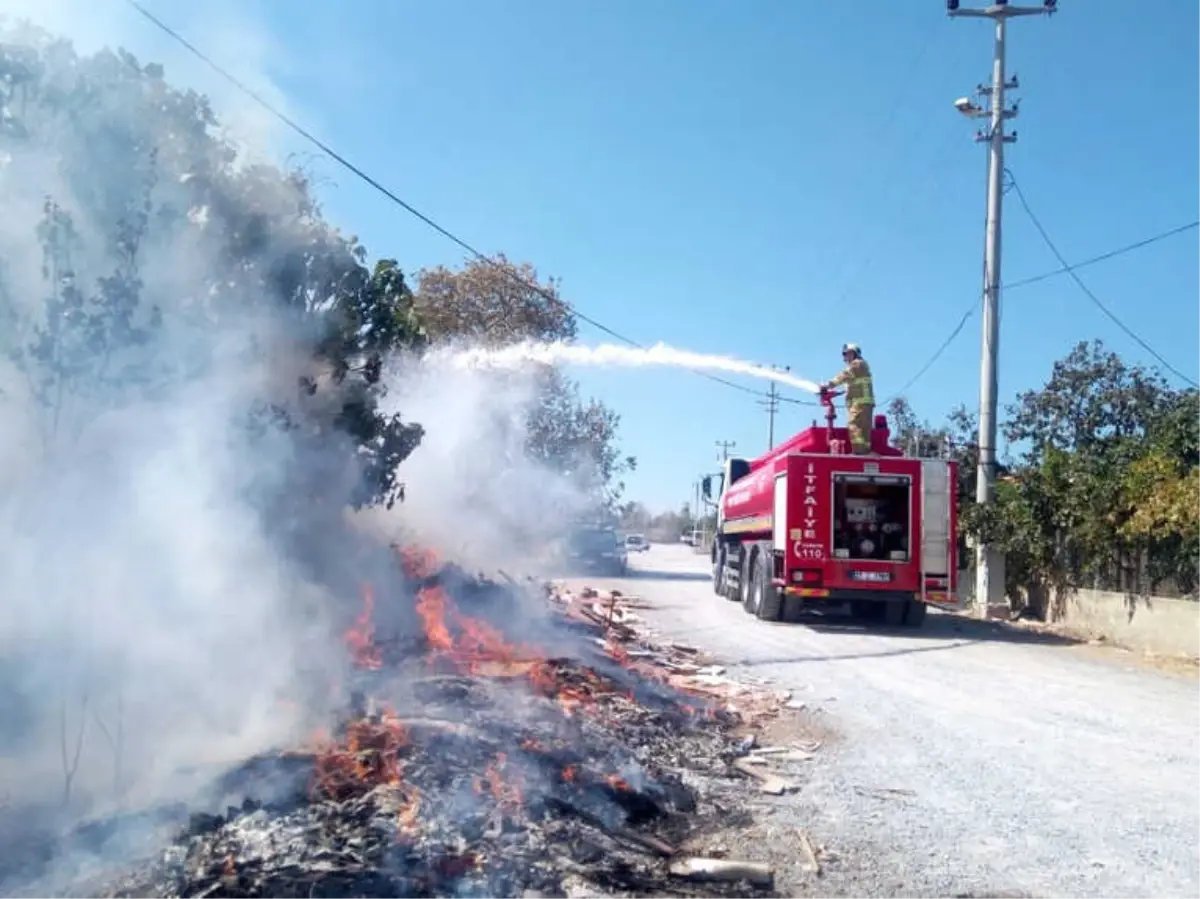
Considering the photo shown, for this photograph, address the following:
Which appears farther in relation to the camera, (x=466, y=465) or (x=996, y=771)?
(x=466, y=465)

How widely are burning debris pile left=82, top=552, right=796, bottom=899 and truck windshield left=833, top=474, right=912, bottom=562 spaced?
854cm

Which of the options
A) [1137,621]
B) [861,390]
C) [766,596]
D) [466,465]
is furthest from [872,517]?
[466,465]

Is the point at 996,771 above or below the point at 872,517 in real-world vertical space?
below

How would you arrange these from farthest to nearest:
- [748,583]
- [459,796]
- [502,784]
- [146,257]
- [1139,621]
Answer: [748,583]
[1139,621]
[146,257]
[502,784]
[459,796]

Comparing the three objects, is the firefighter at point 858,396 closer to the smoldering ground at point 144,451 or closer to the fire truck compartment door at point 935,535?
the fire truck compartment door at point 935,535

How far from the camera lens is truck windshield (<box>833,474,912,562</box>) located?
17.3m

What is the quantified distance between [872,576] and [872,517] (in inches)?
40.2

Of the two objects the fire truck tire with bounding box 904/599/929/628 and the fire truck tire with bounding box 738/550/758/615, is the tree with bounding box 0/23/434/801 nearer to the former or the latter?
the fire truck tire with bounding box 904/599/929/628

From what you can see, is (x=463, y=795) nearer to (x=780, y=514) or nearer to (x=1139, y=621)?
(x=780, y=514)

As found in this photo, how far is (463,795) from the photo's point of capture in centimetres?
581

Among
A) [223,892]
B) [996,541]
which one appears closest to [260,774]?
[223,892]

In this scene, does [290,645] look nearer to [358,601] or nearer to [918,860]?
[358,601]

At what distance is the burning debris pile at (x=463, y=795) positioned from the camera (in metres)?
4.90

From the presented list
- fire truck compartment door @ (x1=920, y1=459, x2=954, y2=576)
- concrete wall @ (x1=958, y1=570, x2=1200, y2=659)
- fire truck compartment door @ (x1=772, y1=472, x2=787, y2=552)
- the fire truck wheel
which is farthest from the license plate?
concrete wall @ (x1=958, y1=570, x2=1200, y2=659)
